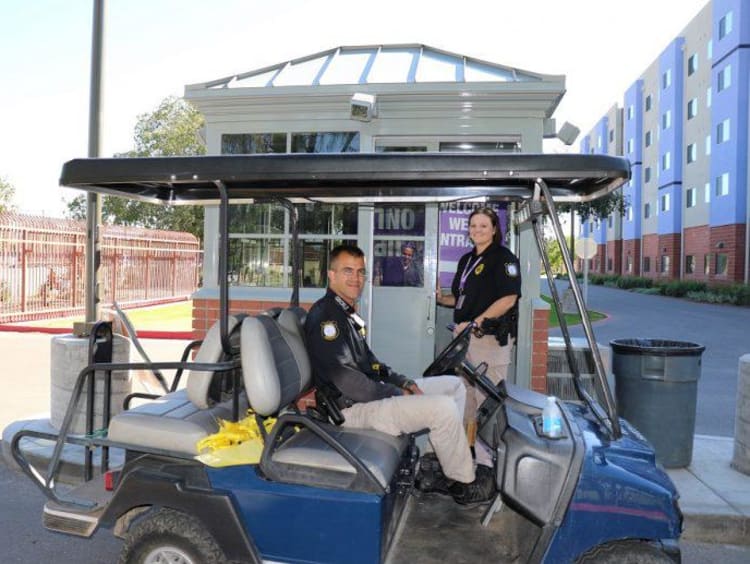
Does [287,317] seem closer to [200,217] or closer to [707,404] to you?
[707,404]

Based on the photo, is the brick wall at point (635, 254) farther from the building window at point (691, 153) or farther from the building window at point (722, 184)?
the building window at point (722, 184)

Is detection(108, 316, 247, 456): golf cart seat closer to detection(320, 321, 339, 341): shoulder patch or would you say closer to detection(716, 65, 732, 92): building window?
detection(320, 321, 339, 341): shoulder patch

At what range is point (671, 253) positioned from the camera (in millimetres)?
39625

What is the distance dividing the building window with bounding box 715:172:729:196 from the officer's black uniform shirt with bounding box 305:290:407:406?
32.5 metres

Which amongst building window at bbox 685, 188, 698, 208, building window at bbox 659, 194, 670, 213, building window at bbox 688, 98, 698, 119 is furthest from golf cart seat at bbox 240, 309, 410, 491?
building window at bbox 659, 194, 670, 213

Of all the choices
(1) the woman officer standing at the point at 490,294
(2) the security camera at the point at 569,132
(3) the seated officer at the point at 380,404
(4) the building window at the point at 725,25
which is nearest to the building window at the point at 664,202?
(4) the building window at the point at 725,25

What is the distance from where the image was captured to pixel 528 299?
232 inches

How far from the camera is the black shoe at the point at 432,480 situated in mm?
3389

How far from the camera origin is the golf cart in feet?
8.59

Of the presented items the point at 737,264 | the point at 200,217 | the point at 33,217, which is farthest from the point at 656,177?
the point at 33,217

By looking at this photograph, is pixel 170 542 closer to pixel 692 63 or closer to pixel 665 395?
pixel 665 395

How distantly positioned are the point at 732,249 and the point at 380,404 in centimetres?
3208

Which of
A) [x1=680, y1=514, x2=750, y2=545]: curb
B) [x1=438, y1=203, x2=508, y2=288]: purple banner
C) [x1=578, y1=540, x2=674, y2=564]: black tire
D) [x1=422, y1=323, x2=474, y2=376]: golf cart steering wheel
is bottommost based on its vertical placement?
[x1=680, y1=514, x2=750, y2=545]: curb

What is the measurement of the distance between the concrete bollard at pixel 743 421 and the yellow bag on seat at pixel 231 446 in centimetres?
359
